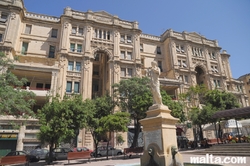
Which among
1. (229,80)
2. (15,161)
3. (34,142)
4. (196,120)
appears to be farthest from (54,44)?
(229,80)

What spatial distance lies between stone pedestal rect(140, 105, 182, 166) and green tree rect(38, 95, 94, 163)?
356 inches

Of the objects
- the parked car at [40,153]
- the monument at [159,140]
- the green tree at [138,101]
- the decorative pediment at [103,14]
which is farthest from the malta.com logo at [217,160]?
the decorative pediment at [103,14]

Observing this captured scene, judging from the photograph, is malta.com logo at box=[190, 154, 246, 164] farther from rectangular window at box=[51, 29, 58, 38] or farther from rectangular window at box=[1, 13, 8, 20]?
rectangular window at box=[1, 13, 8, 20]

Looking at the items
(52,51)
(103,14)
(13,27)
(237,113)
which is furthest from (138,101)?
(13,27)

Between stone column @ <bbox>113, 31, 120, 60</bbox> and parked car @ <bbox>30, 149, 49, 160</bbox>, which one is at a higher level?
stone column @ <bbox>113, 31, 120, 60</bbox>

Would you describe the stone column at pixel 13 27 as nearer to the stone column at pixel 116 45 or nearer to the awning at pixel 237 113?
the stone column at pixel 116 45

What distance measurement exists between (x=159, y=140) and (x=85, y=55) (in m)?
23.2

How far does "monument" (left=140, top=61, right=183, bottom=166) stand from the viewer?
7.02m

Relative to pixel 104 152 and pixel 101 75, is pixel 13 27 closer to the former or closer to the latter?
pixel 101 75

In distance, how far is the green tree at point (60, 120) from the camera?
14.6 metres

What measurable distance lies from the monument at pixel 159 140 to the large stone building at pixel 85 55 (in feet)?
57.3

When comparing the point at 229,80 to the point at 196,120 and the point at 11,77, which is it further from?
the point at 11,77

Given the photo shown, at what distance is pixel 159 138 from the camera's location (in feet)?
24.2

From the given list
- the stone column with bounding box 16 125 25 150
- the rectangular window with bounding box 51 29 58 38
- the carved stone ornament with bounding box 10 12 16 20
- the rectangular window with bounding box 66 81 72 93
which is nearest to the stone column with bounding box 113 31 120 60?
the rectangular window with bounding box 66 81 72 93
